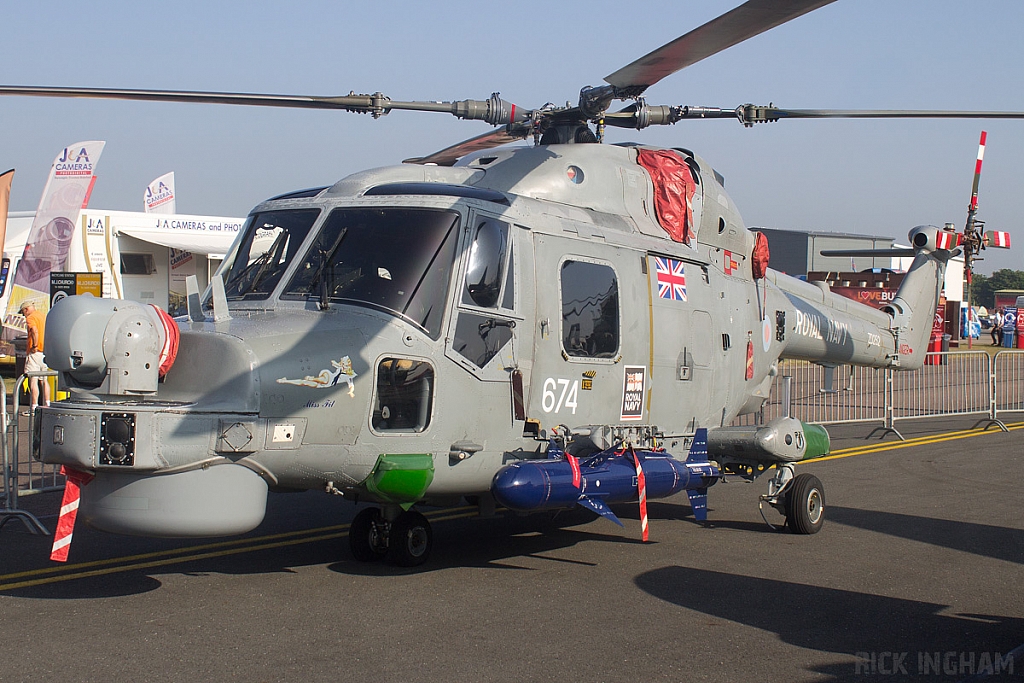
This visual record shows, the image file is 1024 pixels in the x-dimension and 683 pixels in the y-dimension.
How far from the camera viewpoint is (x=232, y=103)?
6672mm

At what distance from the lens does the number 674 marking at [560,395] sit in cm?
717

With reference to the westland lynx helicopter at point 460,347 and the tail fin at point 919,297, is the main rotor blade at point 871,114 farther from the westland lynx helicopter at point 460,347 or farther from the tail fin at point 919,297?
the tail fin at point 919,297

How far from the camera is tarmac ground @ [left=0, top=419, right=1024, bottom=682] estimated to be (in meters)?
5.14

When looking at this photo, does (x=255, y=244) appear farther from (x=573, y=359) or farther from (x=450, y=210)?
(x=573, y=359)

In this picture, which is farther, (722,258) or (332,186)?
(722,258)

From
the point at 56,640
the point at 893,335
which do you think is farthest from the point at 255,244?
the point at 893,335

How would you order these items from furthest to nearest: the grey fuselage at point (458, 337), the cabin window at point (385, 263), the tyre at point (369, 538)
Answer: the tyre at point (369, 538), the cabin window at point (385, 263), the grey fuselage at point (458, 337)

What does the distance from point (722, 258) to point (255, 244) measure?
4425mm

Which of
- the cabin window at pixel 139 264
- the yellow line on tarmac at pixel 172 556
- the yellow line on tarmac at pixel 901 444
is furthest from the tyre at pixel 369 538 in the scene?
the cabin window at pixel 139 264

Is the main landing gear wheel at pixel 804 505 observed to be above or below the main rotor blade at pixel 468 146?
below

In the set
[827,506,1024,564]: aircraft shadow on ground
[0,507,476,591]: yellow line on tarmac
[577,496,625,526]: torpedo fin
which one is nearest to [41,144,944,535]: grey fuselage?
[577,496,625,526]: torpedo fin

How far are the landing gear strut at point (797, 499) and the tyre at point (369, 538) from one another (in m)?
3.54

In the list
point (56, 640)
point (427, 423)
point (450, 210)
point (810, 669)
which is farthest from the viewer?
point (450, 210)

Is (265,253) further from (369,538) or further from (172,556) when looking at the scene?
(172,556)
